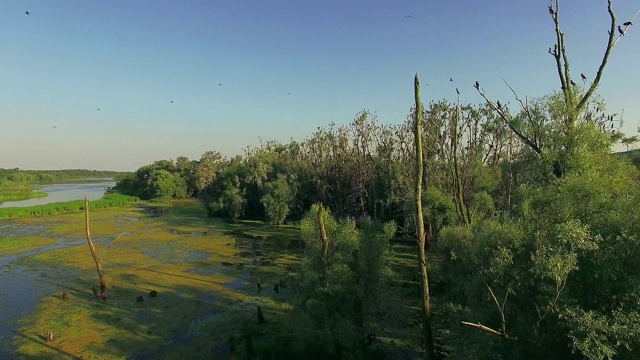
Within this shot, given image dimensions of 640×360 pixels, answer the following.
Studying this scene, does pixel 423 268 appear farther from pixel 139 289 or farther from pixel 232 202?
pixel 232 202

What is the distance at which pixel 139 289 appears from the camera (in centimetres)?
2719

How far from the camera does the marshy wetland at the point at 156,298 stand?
18.4m

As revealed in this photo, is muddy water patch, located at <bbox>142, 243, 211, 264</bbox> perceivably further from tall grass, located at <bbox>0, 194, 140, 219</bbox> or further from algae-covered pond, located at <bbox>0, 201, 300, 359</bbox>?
tall grass, located at <bbox>0, 194, 140, 219</bbox>

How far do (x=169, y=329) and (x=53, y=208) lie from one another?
214 ft

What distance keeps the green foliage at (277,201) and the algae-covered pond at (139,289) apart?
512 cm

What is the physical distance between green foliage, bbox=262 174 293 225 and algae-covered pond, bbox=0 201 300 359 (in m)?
5.12

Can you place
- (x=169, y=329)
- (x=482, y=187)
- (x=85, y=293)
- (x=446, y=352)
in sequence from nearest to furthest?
(x=446, y=352), (x=169, y=329), (x=85, y=293), (x=482, y=187)

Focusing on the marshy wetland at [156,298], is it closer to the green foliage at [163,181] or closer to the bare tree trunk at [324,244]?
the bare tree trunk at [324,244]

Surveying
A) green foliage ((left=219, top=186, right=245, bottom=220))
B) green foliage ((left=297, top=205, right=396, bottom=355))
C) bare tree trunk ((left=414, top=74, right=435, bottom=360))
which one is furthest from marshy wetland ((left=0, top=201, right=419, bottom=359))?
green foliage ((left=219, top=186, right=245, bottom=220))

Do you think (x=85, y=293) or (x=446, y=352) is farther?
(x=85, y=293)

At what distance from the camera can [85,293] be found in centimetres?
2666

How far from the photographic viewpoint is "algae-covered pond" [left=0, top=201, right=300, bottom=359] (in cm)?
1881

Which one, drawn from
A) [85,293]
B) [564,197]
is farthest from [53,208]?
[564,197]

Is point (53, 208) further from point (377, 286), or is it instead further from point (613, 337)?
point (613, 337)
